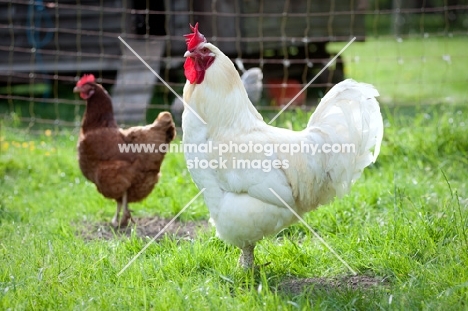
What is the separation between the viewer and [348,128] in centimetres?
387

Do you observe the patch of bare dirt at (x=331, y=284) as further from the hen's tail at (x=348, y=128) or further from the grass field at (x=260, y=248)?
the hen's tail at (x=348, y=128)

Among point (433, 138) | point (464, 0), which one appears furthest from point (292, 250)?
point (464, 0)

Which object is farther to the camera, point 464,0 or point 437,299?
point 464,0

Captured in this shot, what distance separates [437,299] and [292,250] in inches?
45.4

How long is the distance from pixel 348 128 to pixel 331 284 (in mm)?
1003

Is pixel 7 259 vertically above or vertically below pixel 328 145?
below

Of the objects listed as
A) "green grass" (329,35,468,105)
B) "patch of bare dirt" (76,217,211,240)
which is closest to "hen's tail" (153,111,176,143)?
"patch of bare dirt" (76,217,211,240)

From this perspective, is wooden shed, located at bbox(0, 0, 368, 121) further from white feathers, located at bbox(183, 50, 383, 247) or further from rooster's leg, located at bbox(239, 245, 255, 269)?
rooster's leg, located at bbox(239, 245, 255, 269)

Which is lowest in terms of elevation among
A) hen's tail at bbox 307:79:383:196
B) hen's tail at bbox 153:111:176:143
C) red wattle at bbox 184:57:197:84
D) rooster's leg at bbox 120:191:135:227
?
rooster's leg at bbox 120:191:135:227

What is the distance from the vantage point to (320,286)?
12.8ft

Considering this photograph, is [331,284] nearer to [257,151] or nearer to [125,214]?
[257,151]

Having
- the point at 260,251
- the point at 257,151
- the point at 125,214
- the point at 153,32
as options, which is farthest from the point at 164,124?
the point at 153,32

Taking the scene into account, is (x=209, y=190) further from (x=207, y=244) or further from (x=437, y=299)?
(x=437, y=299)

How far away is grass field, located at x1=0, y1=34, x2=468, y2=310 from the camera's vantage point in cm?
360
